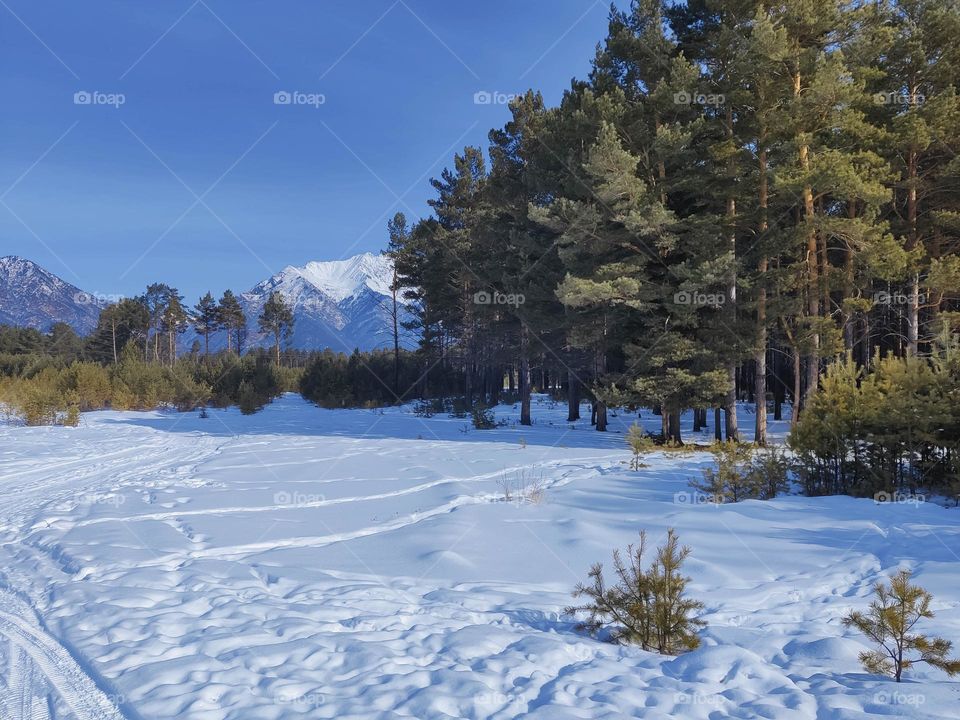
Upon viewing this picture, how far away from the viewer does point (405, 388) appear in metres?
41.0

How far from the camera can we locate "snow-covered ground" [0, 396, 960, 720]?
3336 mm

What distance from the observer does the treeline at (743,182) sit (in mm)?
13938

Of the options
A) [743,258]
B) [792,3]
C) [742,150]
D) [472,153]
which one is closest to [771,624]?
[743,258]

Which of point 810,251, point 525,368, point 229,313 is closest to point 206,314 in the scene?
→ point 229,313

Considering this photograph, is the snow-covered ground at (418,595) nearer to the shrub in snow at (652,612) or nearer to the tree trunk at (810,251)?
the shrub in snow at (652,612)

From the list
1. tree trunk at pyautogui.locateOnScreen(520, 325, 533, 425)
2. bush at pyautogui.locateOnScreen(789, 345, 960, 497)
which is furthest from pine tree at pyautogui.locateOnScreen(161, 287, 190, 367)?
bush at pyautogui.locateOnScreen(789, 345, 960, 497)

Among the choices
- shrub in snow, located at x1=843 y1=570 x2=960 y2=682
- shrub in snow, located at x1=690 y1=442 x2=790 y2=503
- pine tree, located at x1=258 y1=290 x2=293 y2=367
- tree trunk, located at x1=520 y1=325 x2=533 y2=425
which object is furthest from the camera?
pine tree, located at x1=258 y1=290 x2=293 y2=367

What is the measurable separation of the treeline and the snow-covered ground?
5104 millimetres

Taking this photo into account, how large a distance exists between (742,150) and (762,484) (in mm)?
9695

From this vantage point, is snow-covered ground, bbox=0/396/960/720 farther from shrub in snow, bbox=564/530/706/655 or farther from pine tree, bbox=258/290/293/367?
pine tree, bbox=258/290/293/367

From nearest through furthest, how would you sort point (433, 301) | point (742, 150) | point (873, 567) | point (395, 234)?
point (873, 567) → point (742, 150) → point (433, 301) → point (395, 234)

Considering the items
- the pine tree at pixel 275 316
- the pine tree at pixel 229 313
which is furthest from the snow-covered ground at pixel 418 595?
the pine tree at pixel 229 313

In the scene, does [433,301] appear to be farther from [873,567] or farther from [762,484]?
[873,567]

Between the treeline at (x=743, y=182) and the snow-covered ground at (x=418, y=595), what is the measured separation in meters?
5.10
